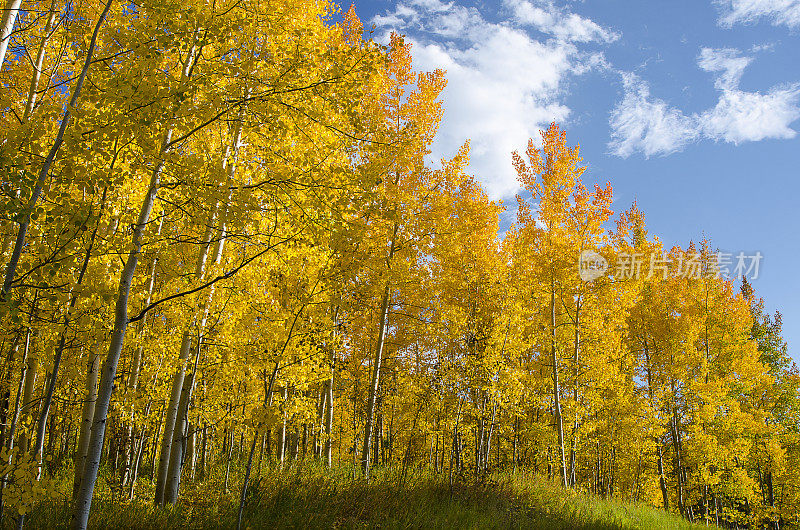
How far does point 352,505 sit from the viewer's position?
234 inches

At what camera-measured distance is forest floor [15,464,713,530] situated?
5.06 m

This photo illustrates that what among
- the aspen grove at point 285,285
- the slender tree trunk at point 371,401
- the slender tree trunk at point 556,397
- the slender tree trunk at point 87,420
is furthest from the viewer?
the slender tree trunk at point 556,397

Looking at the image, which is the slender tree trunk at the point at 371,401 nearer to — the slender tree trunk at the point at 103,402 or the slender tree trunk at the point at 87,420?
the slender tree trunk at the point at 87,420

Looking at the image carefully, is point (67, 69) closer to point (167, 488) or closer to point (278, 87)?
point (278, 87)

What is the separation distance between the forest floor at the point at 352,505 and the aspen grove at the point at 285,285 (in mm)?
364

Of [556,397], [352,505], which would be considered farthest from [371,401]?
[556,397]

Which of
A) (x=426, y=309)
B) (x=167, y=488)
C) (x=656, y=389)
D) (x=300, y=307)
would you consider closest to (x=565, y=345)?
(x=656, y=389)

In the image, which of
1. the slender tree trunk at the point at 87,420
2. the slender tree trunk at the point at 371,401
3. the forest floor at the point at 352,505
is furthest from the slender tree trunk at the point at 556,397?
the slender tree trunk at the point at 87,420

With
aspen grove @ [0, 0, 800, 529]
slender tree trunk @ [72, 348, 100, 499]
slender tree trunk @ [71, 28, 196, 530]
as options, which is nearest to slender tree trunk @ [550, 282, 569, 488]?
aspen grove @ [0, 0, 800, 529]

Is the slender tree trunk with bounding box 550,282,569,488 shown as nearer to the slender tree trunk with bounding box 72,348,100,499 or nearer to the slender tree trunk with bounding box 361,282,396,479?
the slender tree trunk with bounding box 361,282,396,479

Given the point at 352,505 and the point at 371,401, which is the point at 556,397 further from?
the point at 352,505

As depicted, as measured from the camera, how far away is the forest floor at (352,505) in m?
5.06

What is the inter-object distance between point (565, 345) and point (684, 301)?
617 centimetres

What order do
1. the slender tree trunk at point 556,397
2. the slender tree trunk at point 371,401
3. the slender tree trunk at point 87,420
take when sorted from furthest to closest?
the slender tree trunk at point 556,397 < the slender tree trunk at point 371,401 < the slender tree trunk at point 87,420
